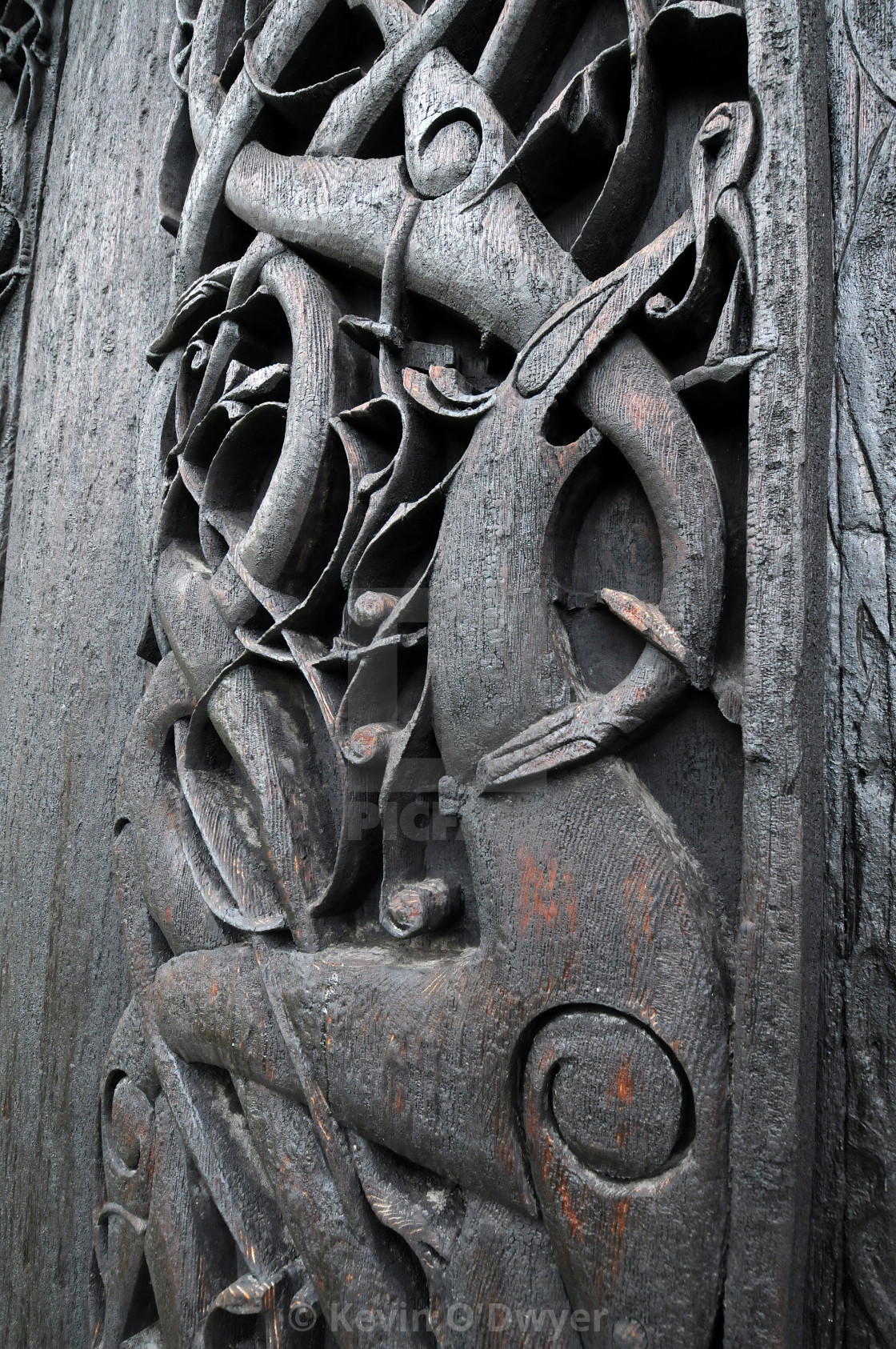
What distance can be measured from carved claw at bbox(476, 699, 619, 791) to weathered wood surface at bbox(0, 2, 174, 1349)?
64 cm

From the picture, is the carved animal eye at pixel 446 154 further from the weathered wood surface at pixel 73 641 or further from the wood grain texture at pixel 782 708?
the weathered wood surface at pixel 73 641

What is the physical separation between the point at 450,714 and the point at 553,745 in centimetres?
10

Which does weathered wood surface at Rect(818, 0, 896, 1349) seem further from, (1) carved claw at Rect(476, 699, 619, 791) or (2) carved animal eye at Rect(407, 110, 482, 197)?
(2) carved animal eye at Rect(407, 110, 482, 197)

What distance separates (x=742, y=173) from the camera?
65 cm

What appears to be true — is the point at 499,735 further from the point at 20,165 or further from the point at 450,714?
the point at 20,165

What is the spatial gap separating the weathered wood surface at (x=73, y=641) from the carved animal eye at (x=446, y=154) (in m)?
0.57

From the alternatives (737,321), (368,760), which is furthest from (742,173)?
(368,760)

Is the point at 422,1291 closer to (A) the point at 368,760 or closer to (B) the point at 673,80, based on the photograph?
(A) the point at 368,760

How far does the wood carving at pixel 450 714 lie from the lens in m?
0.62

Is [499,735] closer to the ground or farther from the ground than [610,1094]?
farther from the ground

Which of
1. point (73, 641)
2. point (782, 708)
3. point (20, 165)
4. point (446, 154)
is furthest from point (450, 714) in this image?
point (20, 165)

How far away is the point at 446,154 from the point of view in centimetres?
84

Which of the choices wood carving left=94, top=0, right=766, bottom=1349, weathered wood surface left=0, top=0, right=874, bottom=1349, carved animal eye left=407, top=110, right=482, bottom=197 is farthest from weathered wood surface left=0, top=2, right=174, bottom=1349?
carved animal eye left=407, top=110, right=482, bottom=197

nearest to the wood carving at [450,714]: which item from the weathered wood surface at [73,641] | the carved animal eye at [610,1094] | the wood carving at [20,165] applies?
the carved animal eye at [610,1094]
